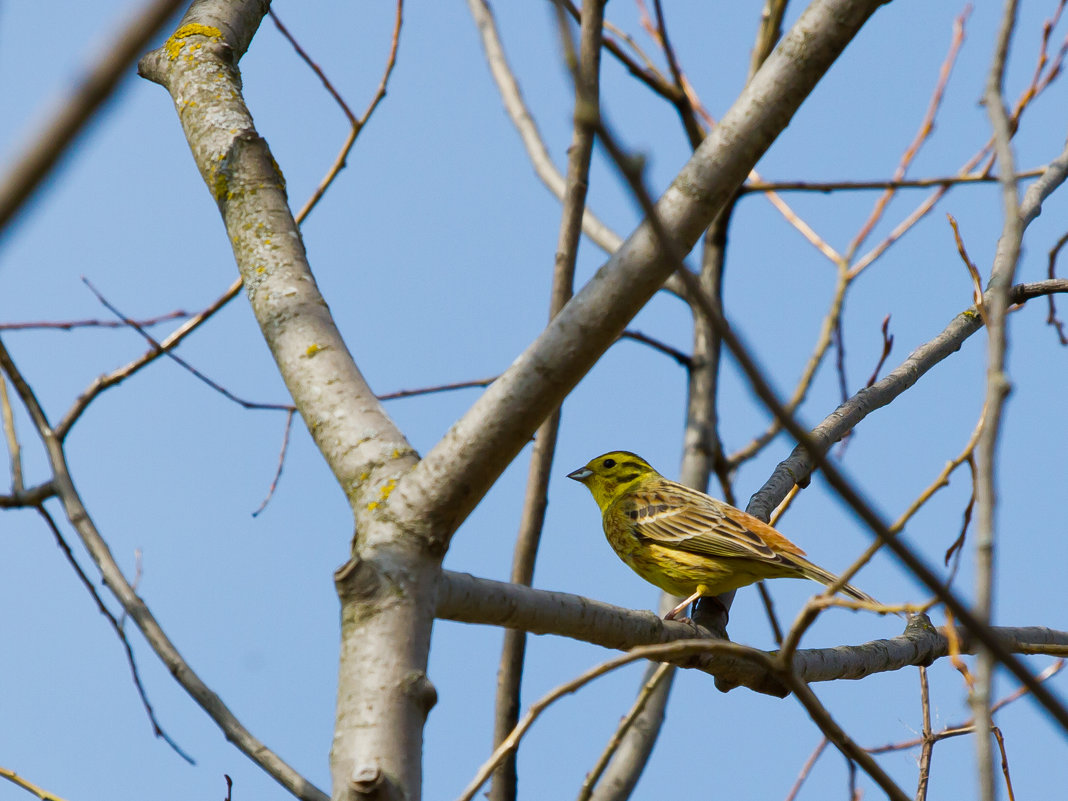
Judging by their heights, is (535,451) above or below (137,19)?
above

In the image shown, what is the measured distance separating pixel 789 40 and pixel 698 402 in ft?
16.0

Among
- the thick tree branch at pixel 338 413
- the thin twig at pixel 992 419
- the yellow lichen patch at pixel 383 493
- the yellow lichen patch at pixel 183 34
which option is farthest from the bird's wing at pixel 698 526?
the thin twig at pixel 992 419

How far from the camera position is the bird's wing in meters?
5.38

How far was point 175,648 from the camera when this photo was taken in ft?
9.34

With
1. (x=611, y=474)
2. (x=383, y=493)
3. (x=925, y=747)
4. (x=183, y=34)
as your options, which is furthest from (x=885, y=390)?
(x=611, y=474)

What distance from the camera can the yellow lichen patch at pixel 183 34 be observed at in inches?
149

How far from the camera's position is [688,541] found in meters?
5.70

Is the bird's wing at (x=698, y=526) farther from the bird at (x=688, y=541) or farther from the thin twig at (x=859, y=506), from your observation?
the thin twig at (x=859, y=506)

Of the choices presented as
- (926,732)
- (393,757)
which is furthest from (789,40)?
(926,732)

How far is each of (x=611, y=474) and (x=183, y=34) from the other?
14.2 feet

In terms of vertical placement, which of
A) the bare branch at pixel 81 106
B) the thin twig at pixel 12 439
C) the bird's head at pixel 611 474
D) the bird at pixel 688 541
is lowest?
the bare branch at pixel 81 106

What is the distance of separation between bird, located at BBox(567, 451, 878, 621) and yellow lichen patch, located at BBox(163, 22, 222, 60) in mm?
2956

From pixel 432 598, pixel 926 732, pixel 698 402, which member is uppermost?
pixel 698 402

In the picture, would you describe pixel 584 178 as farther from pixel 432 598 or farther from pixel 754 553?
pixel 432 598
